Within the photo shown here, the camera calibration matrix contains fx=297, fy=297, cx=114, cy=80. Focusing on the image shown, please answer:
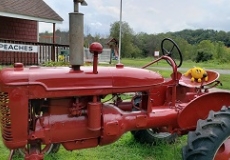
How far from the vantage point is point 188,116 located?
3303 millimetres

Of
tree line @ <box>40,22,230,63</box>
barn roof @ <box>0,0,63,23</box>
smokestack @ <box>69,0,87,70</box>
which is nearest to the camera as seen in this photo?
smokestack @ <box>69,0,87,70</box>

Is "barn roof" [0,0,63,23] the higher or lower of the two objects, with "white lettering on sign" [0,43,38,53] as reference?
higher

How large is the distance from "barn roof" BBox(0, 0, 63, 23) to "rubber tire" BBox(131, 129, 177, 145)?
1203 centimetres

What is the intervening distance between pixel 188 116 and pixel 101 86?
119cm

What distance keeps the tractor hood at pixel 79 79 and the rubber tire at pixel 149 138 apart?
1272mm

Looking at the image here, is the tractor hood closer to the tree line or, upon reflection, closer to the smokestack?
the smokestack

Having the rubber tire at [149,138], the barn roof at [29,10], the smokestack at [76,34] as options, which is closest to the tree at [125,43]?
the barn roof at [29,10]

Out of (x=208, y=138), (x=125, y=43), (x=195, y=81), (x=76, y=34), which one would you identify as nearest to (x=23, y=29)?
(x=195, y=81)

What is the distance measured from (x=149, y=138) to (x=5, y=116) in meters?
2.18

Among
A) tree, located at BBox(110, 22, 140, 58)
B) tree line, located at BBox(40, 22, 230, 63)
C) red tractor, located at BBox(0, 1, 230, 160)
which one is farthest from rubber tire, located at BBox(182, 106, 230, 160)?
tree, located at BBox(110, 22, 140, 58)

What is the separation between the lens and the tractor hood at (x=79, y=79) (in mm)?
2414

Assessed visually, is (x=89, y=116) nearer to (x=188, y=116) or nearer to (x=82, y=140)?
(x=82, y=140)

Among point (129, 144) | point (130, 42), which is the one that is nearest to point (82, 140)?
point (129, 144)

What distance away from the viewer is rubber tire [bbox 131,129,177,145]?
4051mm
